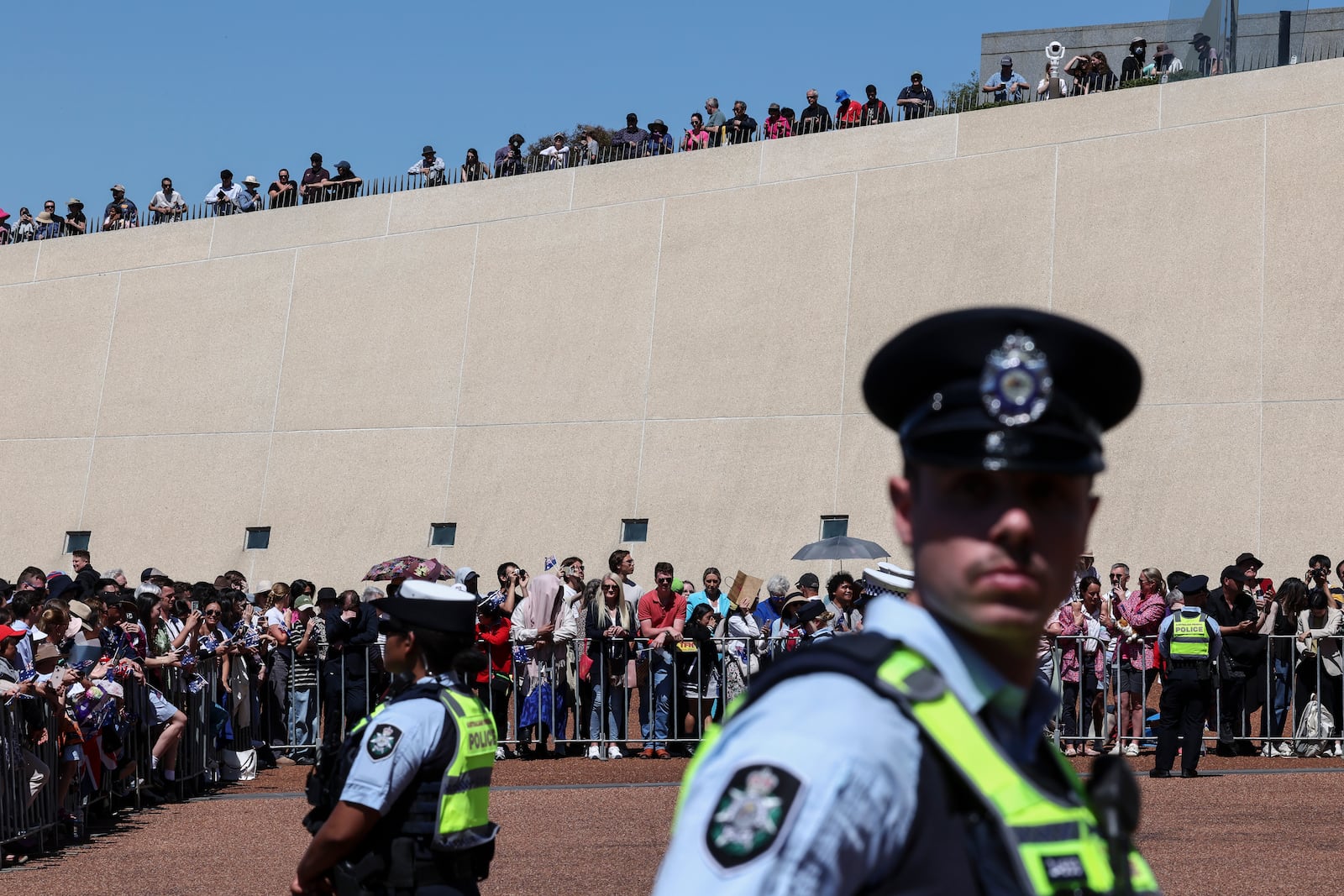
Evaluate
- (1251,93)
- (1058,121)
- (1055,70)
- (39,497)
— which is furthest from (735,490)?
(39,497)

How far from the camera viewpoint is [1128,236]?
2398cm

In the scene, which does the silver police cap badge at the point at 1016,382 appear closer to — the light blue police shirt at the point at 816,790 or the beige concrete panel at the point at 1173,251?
the light blue police shirt at the point at 816,790

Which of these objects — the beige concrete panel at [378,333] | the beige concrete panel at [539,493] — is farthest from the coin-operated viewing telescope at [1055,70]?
the beige concrete panel at [378,333]

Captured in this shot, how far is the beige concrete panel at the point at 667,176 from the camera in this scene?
91.5 ft

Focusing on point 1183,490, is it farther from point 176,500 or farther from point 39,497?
point 39,497

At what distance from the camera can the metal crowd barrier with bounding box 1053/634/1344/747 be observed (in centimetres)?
1484

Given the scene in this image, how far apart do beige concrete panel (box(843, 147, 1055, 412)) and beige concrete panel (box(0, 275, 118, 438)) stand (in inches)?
650

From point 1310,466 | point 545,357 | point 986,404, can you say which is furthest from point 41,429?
point 986,404

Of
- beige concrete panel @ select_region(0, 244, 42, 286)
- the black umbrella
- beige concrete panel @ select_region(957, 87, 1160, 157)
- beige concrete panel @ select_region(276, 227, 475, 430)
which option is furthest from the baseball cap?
beige concrete panel @ select_region(0, 244, 42, 286)

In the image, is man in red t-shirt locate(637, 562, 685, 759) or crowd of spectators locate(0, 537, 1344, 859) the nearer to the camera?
crowd of spectators locate(0, 537, 1344, 859)

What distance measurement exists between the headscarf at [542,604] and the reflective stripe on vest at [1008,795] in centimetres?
1352

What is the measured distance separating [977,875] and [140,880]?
29.9ft

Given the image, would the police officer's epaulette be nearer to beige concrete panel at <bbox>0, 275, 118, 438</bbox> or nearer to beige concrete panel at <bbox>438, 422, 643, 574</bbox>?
beige concrete panel at <bbox>438, 422, 643, 574</bbox>

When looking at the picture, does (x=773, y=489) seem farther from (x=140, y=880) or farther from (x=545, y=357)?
(x=140, y=880)
